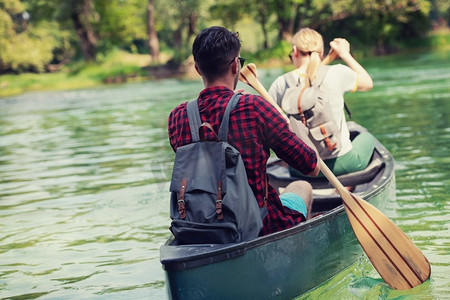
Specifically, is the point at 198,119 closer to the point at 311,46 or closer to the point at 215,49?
the point at 215,49

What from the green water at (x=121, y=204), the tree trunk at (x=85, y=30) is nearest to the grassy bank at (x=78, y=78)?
the tree trunk at (x=85, y=30)

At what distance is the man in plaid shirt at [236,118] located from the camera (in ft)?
10.4

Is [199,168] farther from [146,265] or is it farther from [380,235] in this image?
[146,265]

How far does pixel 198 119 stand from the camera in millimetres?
3225

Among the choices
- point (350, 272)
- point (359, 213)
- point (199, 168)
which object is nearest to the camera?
point (199, 168)

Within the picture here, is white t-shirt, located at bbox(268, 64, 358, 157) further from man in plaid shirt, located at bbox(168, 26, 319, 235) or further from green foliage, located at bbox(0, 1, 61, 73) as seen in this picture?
green foliage, located at bbox(0, 1, 61, 73)

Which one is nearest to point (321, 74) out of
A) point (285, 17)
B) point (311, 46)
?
point (311, 46)

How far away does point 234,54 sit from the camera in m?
3.19

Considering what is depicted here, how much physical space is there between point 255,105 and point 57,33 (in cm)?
5036

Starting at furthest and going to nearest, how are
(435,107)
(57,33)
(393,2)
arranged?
(57,33), (393,2), (435,107)

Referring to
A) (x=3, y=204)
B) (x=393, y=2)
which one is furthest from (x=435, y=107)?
(x=393, y=2)

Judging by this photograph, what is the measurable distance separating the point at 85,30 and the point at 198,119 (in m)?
40.9

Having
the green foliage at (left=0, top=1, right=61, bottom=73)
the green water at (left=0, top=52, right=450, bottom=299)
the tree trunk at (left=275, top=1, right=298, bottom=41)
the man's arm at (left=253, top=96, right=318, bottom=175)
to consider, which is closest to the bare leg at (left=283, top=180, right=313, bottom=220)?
the green water at (left=0, top=52, right=450, bottom=299)

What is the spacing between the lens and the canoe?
315 centimetres
